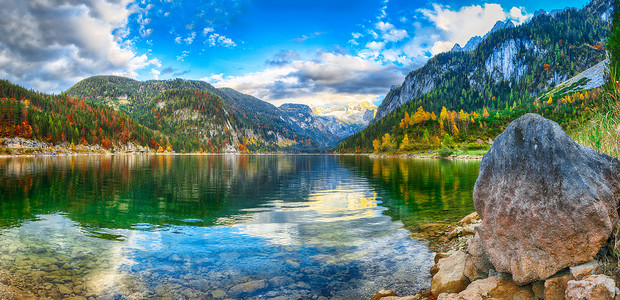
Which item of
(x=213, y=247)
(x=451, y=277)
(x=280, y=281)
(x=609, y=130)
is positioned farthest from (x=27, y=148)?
(x=609, y=130)

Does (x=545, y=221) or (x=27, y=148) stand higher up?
(x=27, y=148)

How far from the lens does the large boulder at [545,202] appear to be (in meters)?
7.57

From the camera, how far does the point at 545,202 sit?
809 cm

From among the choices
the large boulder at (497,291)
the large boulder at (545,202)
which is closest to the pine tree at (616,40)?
the large boulder at (545,202)

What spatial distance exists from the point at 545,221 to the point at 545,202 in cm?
50

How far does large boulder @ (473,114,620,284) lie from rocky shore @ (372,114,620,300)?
0.02m

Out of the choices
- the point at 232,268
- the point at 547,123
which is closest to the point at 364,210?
the point at 232,268

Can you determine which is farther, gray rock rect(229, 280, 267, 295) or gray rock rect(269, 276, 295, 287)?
gray rock rect(269, 276, 295, 287)

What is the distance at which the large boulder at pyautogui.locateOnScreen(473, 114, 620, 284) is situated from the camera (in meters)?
7.57

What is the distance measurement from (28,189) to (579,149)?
165 feet

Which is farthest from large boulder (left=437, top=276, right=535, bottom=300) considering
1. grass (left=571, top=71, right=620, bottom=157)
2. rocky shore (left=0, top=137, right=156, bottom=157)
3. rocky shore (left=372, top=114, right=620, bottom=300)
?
rocky shore (left=0, top=137, right=156, bottom=157)

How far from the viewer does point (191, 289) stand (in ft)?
37.8

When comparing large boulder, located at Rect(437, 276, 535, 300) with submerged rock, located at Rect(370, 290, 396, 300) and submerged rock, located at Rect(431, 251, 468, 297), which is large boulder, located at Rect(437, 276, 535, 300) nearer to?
submerged rock, located at Rect(431, 251, 468, 297)

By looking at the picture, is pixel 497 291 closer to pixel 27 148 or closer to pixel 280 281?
pixel 280 281
